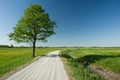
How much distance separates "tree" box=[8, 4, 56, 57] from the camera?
113ft

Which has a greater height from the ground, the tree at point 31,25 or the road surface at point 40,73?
the tree at point 31,25

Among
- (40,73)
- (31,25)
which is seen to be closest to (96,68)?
(40,73)

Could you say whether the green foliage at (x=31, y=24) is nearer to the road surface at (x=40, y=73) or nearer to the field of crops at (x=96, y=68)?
the field of crops at (x=96, y=68)

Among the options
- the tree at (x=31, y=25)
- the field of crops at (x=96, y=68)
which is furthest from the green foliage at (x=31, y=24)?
the field of crops at (x=96, y=68)

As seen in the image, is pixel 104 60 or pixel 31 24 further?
pixel 31 24

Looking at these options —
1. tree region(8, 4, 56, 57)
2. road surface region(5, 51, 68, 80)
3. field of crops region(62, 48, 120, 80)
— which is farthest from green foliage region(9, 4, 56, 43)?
road surface region(5, 51, 68, 80)

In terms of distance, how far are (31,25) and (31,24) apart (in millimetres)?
220

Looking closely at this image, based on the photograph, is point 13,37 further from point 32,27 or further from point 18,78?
point 18,78

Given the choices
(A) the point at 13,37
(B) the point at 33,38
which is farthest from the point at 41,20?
(A) the point at 13,37

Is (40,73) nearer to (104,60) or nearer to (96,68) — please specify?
(96,68)

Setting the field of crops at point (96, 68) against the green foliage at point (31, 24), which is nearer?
the field of crops at point (96, 68)

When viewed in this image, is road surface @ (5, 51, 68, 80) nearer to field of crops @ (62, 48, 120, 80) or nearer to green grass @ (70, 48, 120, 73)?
field of crops @ (62, 48, 120, 80)

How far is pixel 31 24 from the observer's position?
114 ft

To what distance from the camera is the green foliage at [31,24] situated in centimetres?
3453
